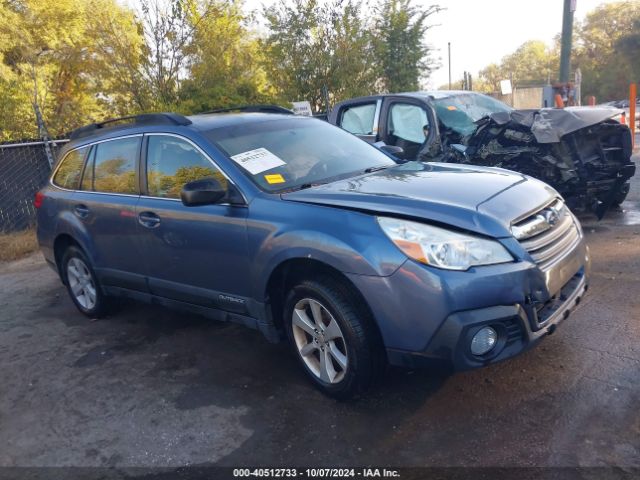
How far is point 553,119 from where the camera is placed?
20.8 feet

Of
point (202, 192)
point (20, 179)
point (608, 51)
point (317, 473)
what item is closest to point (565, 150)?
point (202, 192)

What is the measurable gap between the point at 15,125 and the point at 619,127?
1602cm

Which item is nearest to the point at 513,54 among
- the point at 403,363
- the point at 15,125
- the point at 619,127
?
the point at 15,125

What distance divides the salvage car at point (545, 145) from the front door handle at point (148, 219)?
2980 millimetres

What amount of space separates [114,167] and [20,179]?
19.9 feet

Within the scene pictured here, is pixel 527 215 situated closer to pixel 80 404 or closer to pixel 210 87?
pixel 80 404

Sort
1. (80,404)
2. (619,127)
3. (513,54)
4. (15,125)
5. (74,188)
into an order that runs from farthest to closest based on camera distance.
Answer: (513,54) < (15,125) < (619,127) < (74,188) < (80,404)

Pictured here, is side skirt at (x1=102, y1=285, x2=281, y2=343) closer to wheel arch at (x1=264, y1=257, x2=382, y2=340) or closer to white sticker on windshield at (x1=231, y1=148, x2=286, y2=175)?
wheel arch at (x1=264, y1=257, x2=382, y2=340)

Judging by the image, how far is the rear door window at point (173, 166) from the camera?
4031 mm

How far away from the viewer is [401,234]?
3.04m

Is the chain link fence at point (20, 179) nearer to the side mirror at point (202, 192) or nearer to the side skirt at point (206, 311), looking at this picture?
the side skirt at point (206, 311)

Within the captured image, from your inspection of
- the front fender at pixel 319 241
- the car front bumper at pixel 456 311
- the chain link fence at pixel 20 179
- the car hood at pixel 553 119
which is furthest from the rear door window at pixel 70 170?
the chain link fence at pixel 20 179

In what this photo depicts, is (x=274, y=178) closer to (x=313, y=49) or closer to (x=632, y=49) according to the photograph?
(x=313, y=49)

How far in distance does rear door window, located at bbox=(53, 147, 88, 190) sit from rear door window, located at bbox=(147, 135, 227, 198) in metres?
1.22
